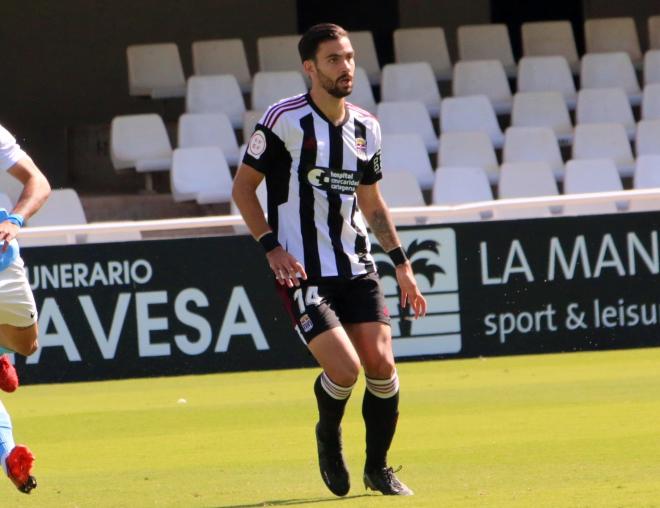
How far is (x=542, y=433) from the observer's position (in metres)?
8.03

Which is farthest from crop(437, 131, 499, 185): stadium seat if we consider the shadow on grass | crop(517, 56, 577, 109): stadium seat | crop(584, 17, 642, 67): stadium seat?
the shadow on grass

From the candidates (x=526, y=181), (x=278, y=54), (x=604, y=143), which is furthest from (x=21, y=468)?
(x=278, y=54)

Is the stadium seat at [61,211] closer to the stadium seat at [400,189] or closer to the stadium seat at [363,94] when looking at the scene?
the stadium seat at [400,189]

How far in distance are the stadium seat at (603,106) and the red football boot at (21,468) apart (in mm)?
12325

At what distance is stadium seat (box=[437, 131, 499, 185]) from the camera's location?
15.8 m

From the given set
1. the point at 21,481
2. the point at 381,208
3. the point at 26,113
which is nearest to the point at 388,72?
the point at 26,113

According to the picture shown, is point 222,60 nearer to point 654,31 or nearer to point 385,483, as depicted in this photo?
point 654,31

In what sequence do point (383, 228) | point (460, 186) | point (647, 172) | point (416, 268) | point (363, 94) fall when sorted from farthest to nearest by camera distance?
point (363, 94), point (647, 172), point (460, 186), point (416, 268), point (383, 228)

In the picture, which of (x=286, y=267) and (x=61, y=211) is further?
(x=61, y=211)

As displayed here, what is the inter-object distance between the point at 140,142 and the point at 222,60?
217 centimetres

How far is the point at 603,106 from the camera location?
17156mm

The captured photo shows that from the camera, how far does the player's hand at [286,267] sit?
6.03 m

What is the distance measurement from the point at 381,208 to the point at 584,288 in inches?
235

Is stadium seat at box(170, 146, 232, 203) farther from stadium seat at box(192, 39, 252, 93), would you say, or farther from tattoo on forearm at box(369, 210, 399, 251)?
tattoo on forearm at box(369, 210, 399, 251)
